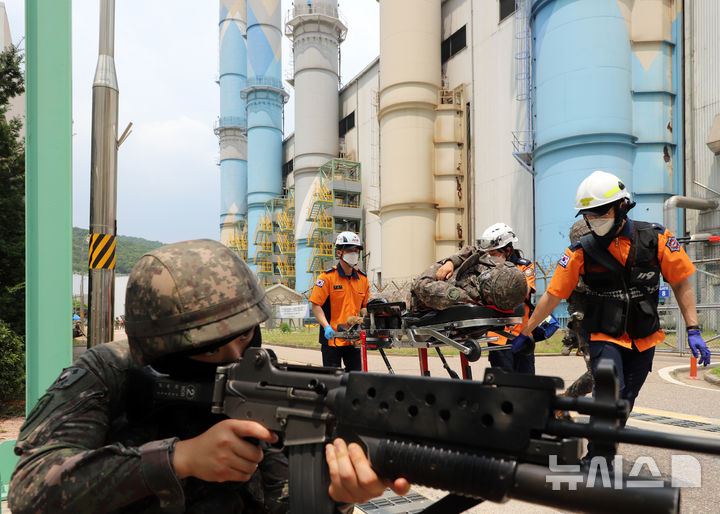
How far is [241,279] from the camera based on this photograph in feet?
5.79

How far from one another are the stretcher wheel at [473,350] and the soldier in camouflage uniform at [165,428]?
9.21ft

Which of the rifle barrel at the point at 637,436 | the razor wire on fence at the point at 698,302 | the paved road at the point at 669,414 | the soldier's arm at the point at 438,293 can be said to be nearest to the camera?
the rifle barrel at the point at 637,436

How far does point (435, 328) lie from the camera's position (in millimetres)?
4656

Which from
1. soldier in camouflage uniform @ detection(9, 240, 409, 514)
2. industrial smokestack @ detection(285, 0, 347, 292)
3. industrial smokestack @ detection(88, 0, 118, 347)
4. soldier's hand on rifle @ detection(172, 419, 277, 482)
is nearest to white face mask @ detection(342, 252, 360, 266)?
industrial smokestack @ detection(88, 0, 118, 347)

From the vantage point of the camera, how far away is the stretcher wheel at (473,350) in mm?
4398

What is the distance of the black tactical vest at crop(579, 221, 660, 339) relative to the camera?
11.3 feet

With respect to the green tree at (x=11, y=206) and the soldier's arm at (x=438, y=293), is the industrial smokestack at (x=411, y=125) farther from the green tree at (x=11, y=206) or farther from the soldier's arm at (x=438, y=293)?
the soldier's arm at (x=438, y=293)

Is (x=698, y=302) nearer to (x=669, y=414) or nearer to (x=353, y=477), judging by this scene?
(x=669, y=414)

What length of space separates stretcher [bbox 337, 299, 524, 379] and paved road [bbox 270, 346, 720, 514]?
1.00 m

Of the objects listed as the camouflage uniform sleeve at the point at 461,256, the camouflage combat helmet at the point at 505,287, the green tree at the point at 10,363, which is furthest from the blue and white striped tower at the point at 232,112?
the camouflage combat helmet at the point at 505,287

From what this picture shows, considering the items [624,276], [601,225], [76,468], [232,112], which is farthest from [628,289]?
[232,112]

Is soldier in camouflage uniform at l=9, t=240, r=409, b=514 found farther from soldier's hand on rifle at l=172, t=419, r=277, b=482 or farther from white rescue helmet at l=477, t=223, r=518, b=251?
white rescue helmet at l=477, t=223, r=518, b=251

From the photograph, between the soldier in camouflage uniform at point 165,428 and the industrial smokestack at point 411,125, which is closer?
the soldier in camouflage uniform at point 165,428

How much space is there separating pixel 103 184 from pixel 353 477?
19.6ft
